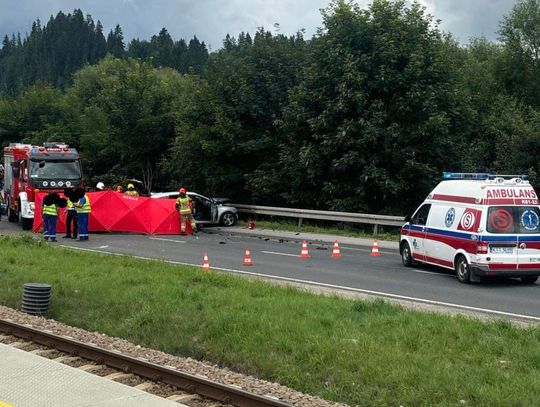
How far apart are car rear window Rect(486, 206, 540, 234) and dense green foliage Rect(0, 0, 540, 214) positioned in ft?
40.6

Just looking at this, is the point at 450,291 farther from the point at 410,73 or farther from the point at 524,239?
the point at 410,73

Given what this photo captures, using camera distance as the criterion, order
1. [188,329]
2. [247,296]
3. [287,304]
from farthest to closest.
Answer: [247,296] < [287,304] < [188,329]

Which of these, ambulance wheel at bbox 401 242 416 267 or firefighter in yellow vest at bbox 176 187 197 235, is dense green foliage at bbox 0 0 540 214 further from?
ambulance wheel at bbox 401 242 416 267

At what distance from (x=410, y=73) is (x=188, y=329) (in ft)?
69.1

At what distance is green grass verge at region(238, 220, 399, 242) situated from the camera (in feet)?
85.7

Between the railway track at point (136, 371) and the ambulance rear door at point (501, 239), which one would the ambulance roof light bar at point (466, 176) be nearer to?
the ambulance rear door at point (501, 239)

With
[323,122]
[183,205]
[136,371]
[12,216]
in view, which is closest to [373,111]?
[323,122]

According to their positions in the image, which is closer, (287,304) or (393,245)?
(287,304)

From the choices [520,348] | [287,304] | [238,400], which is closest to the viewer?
[238,400]

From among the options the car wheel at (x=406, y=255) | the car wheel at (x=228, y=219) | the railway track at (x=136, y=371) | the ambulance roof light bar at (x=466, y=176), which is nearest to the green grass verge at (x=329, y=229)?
the car wheel at (x=228, y=219)

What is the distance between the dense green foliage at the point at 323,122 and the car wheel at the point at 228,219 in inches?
97.5

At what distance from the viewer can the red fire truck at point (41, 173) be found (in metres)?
26.8

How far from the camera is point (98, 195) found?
25969 mm

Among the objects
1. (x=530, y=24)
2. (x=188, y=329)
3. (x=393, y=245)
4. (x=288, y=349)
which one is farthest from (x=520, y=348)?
(x=530, y=24)
